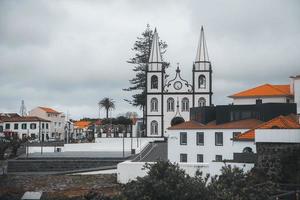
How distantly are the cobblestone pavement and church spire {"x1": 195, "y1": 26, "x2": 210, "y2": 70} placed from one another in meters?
24.8

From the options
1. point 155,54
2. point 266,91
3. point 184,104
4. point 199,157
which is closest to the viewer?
point 199,157

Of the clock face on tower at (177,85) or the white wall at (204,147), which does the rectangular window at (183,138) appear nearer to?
the white wall at (204,147)

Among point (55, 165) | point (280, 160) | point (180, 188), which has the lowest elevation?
point (55, 165)

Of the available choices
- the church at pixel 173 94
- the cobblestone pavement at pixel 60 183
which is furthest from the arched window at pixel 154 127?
the cobblestone pavement at pixel 60 183

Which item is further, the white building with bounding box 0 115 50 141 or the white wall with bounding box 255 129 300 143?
the white building with bounding box 0 115 50 141

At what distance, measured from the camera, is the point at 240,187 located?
14125 mm

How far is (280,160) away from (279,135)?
127 centimetres

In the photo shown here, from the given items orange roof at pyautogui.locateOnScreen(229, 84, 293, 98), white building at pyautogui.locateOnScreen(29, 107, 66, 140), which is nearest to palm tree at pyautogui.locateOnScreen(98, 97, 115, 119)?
white building at pyautogui.locateOnScreen(29, 107, 66, 140)

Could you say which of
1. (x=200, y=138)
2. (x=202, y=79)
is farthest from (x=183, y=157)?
(x=202, y=79)

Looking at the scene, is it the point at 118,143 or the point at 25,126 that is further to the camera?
A: the point at 25,126

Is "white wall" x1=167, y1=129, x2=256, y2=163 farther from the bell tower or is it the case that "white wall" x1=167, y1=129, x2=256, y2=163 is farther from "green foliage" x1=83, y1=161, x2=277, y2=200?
"green foliage" x1=83, y1=161, x2=277, y2=200

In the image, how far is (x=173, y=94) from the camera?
5534cm

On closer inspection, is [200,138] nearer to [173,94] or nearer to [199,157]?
[199,157]

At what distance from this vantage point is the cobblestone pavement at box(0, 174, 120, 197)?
3191cm
